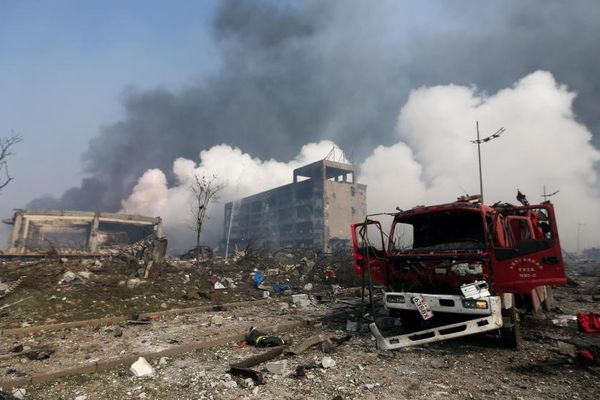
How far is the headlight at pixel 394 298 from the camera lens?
530 centimetres

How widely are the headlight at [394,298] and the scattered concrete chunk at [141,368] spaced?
3765mm

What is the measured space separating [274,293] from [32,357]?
7653 millimetres

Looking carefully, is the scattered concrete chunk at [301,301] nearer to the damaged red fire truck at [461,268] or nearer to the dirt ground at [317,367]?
the dirt ground at [317,367]

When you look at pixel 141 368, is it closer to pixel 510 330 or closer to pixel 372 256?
pixel 372 256

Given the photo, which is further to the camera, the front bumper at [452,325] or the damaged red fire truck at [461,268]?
the damaged red fire truck at [461,268]

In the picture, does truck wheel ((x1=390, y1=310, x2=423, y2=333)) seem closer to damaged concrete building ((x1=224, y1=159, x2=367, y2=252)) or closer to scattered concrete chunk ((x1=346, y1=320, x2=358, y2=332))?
scattered concrete chunk ((x1=346, y1=320, x2=358, y2=332))

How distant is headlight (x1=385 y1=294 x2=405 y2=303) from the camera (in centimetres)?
530

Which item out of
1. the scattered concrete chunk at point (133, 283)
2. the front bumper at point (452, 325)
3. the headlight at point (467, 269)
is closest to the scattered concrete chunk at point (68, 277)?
the scattered concrete chunk at point (133, 283)

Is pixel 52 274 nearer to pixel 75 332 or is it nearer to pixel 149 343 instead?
pixel 75 332

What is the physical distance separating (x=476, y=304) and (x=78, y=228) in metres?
42.0

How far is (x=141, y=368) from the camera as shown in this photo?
4453 mm

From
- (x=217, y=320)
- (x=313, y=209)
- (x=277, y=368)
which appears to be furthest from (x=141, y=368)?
(x=313, y=209)

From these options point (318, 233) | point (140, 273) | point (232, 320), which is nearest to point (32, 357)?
point (232, 320)

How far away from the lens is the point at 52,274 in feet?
33.2
